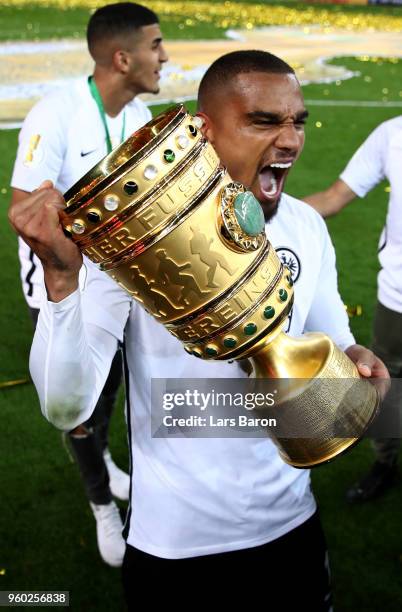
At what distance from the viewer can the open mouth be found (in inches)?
70.7

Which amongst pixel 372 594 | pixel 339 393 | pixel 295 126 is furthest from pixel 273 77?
pixel 372 594

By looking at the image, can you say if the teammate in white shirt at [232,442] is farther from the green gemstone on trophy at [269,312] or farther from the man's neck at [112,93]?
the man's neck at [112,93]

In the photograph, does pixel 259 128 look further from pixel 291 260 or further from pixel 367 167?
pixel 367 167

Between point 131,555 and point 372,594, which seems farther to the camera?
point 372,594

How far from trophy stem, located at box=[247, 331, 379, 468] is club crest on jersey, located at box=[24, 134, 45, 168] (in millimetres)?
2121

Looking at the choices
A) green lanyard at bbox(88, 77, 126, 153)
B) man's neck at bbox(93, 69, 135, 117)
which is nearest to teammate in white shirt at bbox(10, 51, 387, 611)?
green lanyard at bbox(88, 77, 126, 153)

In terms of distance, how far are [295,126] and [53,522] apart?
2.41 metres

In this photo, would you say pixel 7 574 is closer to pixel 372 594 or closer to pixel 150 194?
pixel 372 594

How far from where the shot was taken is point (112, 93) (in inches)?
156

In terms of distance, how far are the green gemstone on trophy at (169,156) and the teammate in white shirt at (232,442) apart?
48 centimetres

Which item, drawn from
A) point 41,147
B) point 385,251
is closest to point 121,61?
point 41,147

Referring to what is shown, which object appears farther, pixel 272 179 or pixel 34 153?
pixel 34 153

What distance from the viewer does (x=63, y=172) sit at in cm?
365

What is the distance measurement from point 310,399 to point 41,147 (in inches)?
90.7
